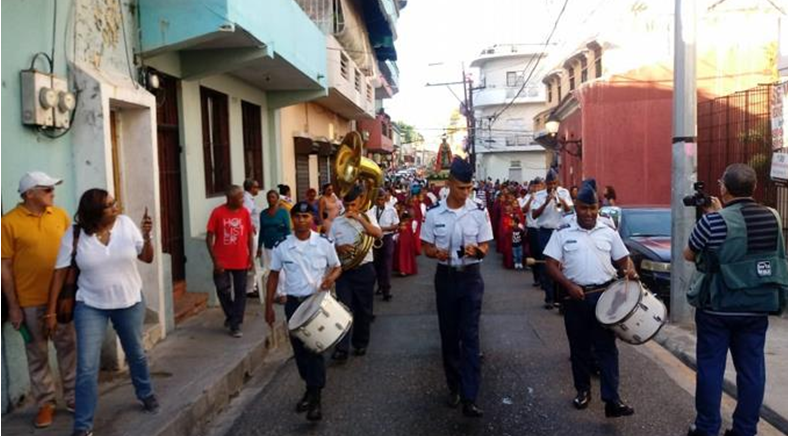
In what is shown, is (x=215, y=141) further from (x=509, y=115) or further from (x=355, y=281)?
(x=509, y=115)

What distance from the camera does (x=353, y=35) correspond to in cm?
2047

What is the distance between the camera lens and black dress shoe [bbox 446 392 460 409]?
5.70 m

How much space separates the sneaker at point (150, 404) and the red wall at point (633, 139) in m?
16.6

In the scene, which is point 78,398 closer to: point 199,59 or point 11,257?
point 11,257

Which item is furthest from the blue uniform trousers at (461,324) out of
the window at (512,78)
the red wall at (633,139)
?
the window at (512,78)

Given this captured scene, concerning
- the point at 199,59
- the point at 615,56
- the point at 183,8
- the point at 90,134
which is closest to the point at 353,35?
the point at 615,56

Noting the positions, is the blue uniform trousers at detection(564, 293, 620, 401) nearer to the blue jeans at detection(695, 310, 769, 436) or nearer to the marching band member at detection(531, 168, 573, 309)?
the blue jeans at detection(695, 310, 769, 436)

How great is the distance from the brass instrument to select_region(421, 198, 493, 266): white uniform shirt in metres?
1.69

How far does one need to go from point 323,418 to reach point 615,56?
20.6 meters

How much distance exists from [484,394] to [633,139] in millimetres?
15379

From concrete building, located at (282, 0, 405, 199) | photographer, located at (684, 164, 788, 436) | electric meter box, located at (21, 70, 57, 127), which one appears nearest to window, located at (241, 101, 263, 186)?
concrete building, located at (282, 0, 405, 199)

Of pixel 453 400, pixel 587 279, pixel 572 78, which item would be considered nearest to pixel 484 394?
pixel 453 400

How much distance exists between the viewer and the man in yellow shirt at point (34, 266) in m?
4.97

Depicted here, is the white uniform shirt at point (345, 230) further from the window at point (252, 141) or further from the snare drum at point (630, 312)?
the window at point (252, 141)
